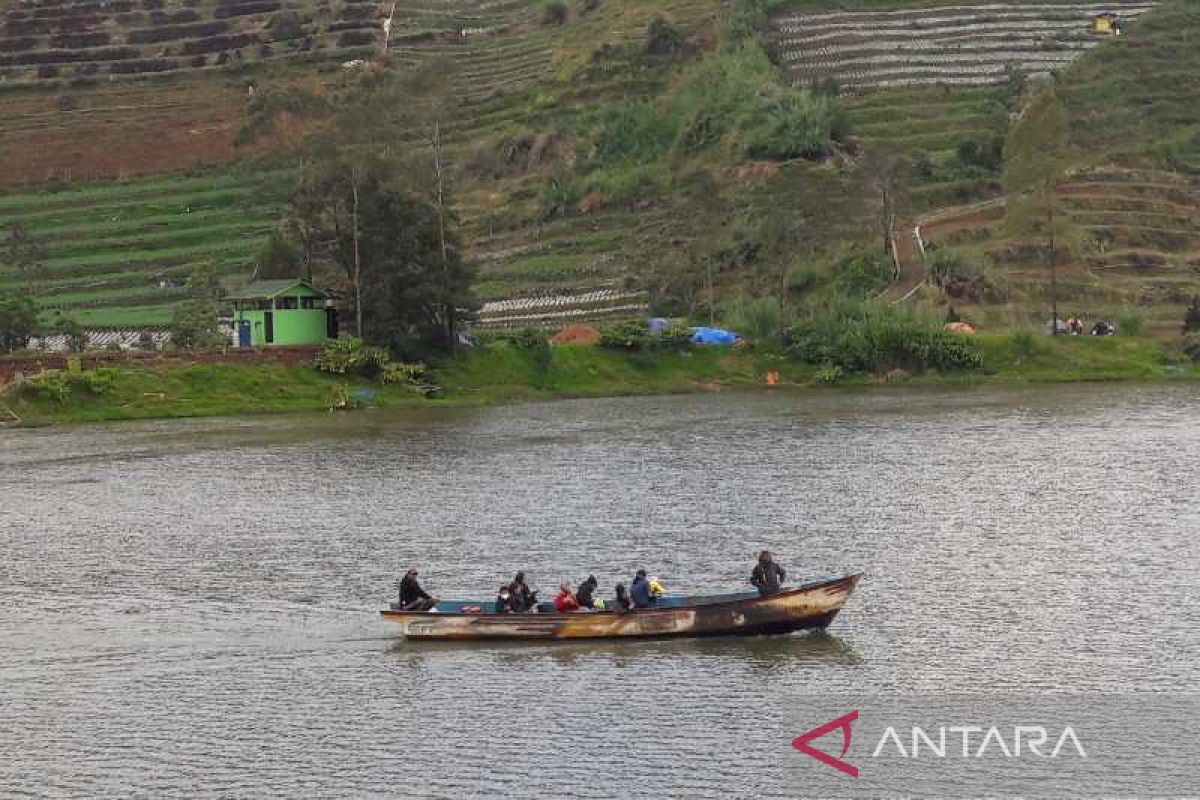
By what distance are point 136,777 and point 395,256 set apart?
223 feet

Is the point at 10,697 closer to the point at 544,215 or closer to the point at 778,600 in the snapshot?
the point at 778,600

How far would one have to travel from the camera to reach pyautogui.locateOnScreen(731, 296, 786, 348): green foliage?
110750 millimetres

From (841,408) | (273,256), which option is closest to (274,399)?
(273,256)

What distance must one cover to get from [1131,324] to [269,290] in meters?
51.5

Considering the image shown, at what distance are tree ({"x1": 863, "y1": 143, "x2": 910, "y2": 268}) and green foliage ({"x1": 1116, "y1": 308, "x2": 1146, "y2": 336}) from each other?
19.7 m

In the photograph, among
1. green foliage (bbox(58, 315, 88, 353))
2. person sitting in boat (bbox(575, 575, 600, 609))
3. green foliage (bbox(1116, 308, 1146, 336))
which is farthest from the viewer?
green foliage (bbox(1116, 308, 1146, 336))

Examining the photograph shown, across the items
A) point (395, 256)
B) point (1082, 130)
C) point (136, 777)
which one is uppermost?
point (1082, 130)

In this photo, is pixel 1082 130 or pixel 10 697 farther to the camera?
pixel 1082 130

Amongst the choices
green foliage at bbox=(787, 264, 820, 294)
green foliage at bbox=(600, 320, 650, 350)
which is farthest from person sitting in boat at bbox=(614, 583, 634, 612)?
green foliage at bbox=(787, 264, 820, 294)

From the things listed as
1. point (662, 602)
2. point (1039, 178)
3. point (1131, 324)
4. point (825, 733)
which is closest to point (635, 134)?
point (1039, 178)

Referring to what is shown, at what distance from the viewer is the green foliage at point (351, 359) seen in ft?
337

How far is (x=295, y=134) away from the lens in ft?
591

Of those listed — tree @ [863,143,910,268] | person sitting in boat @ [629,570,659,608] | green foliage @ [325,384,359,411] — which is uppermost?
tree @ [863,143,910,268]

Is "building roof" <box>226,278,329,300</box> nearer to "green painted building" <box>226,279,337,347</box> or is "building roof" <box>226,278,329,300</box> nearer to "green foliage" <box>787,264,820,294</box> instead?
"green painted building" <box>226,279,337,347</box>
